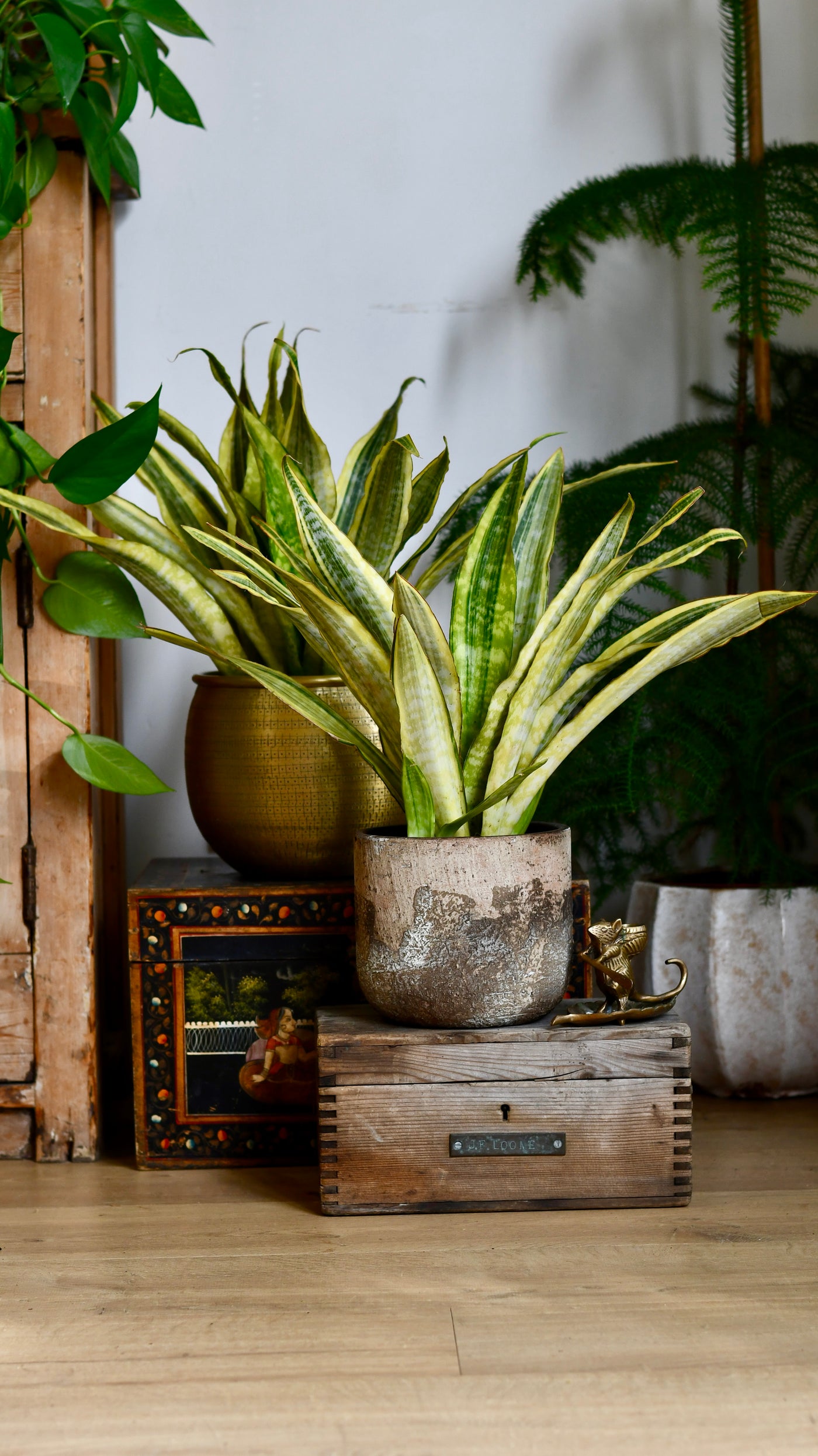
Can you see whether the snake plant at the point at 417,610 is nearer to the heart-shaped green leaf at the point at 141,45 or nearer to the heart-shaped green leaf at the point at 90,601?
the heart-shaped green leaf at the point at 90,601

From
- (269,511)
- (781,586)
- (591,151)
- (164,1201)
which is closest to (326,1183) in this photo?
(164,1201)

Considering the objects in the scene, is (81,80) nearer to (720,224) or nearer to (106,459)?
(106,459)

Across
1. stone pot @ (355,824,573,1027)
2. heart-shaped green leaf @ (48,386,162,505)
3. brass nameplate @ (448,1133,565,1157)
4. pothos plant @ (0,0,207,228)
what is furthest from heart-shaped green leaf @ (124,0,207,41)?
brass nameplate @ (448,1133,565,1157)

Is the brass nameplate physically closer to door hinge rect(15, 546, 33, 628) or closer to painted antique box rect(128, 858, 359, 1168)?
painted antique box rect(128, 858, 359, 1168)

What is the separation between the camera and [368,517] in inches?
48.8

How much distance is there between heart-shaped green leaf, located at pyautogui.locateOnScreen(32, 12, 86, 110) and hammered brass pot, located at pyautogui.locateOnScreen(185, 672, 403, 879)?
1.86ft

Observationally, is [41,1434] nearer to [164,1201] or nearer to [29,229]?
[164,1201]

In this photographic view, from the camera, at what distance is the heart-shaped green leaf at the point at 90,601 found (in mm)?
1201

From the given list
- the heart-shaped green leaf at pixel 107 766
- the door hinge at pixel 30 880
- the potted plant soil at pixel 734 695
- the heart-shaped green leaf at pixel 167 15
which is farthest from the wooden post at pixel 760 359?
the door hinge at pixel 30 880

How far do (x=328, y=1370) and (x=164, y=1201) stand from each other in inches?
14.3

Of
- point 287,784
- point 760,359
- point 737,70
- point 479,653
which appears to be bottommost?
point 287,784

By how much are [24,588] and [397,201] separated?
2.41 feet

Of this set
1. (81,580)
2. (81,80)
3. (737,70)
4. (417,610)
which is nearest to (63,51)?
(81,80)

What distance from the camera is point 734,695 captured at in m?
1.39
